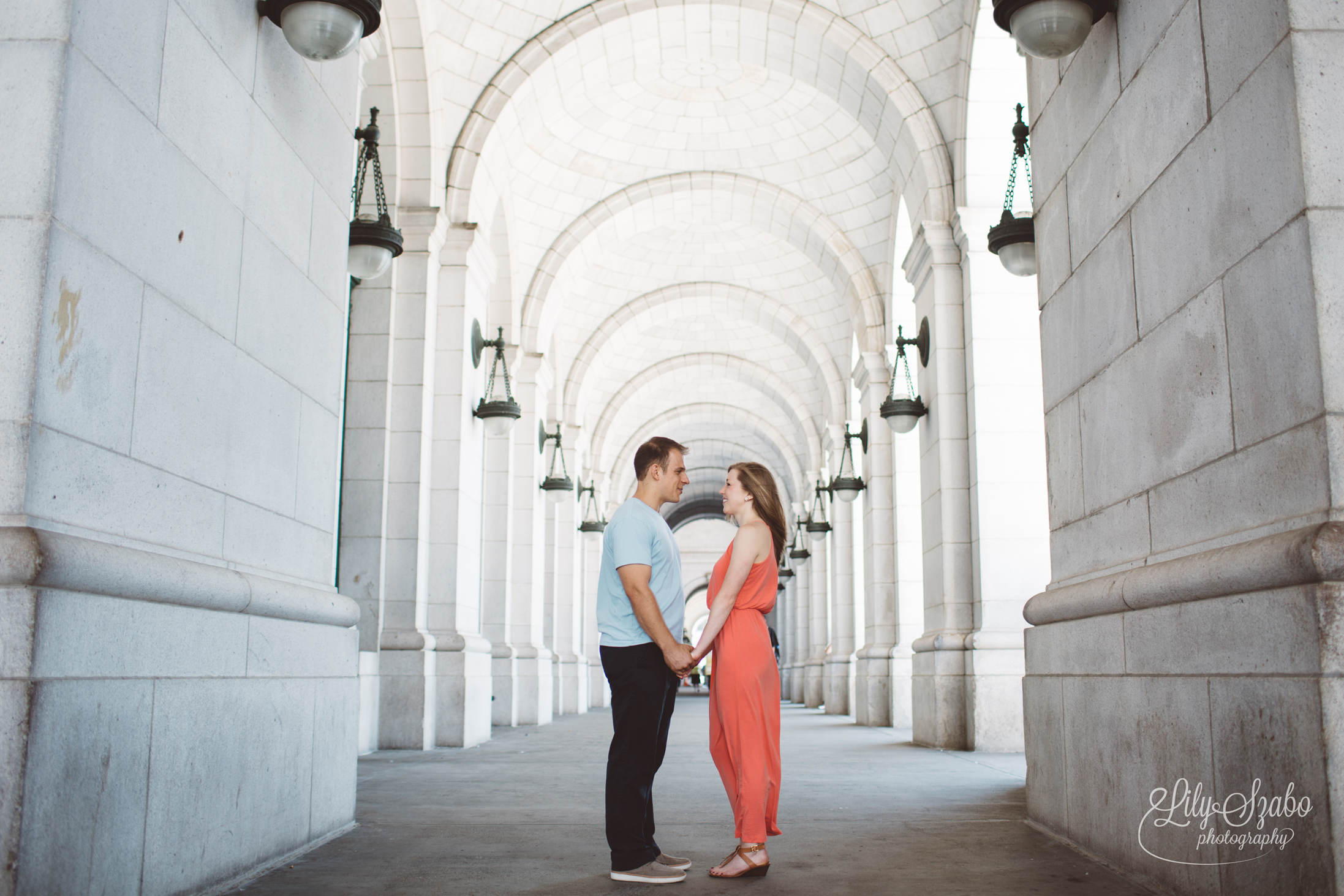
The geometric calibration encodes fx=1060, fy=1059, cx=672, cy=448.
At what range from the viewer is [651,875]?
4051mm

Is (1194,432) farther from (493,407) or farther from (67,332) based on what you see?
(493,407)

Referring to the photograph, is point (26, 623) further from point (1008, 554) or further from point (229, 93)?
point (1008, 554)

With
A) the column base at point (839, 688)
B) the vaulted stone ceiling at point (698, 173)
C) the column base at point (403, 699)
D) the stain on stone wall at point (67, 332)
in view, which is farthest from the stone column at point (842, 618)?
the stain on stone wall at point (67, 332)

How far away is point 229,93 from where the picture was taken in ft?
13.8

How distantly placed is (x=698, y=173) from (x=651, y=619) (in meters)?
12.7

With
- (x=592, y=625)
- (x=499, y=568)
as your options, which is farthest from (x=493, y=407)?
(x=592, y=625)

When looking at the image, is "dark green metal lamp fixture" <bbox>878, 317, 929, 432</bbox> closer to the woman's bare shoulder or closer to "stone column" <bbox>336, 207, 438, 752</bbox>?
"stone column" <bbox>336, 207, 438, 752</bbox>

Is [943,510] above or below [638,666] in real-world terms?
above

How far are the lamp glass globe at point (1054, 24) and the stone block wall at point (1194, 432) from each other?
6.5 inches

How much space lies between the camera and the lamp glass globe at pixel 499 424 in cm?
1147

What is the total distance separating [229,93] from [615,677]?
277 cm

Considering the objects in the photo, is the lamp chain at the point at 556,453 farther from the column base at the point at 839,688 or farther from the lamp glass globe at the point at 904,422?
the lamp glass globe at the point at 904,422

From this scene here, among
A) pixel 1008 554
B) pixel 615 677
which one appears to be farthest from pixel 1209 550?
pixel 1008 554

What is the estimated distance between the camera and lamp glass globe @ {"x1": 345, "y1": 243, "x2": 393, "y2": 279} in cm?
791
